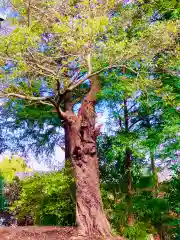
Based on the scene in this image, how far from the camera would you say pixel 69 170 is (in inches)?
240

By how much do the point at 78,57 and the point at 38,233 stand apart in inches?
117

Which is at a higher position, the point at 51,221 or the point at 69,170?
the point at 69,170

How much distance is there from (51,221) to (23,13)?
4498mm

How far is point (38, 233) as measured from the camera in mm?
5223

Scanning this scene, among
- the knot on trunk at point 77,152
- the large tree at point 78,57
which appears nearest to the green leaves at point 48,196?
the large tree at point 78,57

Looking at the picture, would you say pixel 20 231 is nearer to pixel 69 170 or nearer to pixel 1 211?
pixel 69 170

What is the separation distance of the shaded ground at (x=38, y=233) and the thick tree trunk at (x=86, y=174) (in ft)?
0.80

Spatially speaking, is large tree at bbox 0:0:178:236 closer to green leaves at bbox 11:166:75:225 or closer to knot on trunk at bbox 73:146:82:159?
knot on trunk at bbox 73:146:82:159

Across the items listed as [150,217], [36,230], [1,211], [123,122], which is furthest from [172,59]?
[1,211]

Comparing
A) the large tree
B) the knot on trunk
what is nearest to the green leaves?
the large tree

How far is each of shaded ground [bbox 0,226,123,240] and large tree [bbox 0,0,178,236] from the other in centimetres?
27

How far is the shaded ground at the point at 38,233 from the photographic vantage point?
5020 mm

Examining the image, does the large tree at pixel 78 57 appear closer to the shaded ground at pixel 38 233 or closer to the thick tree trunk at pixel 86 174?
the thick tree trunk at pixel 86 174

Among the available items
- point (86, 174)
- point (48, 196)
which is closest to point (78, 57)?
point (86, 174)
